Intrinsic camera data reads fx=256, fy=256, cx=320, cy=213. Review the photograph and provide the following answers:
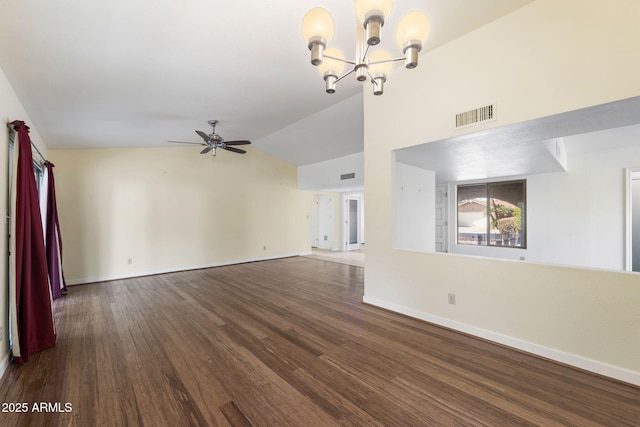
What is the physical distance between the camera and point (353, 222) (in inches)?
396

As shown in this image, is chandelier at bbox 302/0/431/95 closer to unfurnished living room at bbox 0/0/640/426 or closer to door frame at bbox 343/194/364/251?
unfurnished living room at bbox 0/0/640/426

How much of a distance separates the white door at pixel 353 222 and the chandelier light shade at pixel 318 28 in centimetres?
792

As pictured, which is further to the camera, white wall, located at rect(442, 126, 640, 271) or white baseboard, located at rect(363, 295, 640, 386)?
white wall, located at rect(442, 126, 640, 271)

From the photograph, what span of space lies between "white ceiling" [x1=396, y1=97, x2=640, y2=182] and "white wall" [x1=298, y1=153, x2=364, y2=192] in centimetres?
215

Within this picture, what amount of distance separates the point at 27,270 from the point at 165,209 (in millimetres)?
3760

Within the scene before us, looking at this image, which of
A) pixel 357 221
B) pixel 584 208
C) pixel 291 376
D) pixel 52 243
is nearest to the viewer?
pixel 291 376

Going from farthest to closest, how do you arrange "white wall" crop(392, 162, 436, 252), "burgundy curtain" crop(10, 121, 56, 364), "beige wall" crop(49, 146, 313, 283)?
"beige wall" crop(49, 146, 313, 283) < "white wall" crop(392, 162, 436, 252) < "burgundy curtain" crop(10, 121, 56, 364)

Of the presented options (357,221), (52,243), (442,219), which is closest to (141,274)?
(52,243)

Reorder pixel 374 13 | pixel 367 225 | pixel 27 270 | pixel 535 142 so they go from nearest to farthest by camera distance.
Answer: pixel 374 13 < pixel 27 270 < pixel 535 142 < pixel 367 225

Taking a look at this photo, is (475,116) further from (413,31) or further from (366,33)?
(366,33)

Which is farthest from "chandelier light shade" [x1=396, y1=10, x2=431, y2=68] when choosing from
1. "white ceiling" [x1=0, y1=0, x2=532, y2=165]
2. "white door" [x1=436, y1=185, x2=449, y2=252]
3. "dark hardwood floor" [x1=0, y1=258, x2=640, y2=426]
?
"white door" [x1=436, y1=185, x2=449, y2=252]

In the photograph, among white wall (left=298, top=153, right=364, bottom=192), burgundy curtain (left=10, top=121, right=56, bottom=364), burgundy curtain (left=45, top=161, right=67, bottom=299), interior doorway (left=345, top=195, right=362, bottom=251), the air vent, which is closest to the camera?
burgundy curtain (left=10, top=121, right=56, bottom=364)

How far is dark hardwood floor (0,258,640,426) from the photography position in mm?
1684

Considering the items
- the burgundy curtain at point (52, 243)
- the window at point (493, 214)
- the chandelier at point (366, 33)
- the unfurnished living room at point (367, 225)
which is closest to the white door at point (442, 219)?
the window at point (493, 214)
